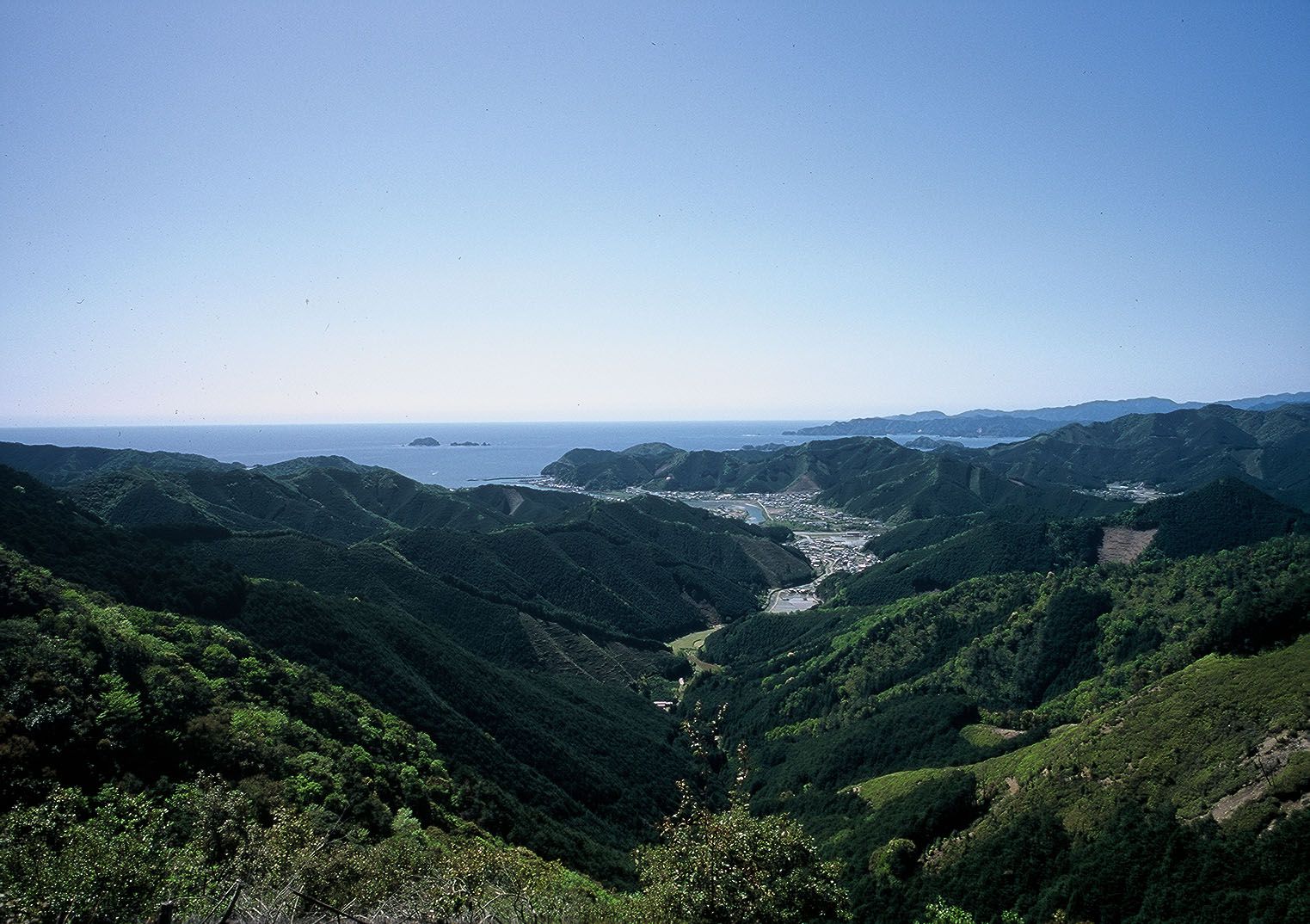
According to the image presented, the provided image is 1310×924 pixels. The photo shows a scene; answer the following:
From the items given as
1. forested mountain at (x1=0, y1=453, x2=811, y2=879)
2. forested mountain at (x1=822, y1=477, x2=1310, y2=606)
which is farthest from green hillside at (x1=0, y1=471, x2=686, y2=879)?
forested mountain at (x1=822, y1=477, x2=1310, y2=606)

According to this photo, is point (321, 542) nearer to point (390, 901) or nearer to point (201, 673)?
point (201, 673)

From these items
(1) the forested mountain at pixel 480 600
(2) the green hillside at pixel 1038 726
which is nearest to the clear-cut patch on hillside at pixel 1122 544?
(2) the green hillside at pixel 1038 726

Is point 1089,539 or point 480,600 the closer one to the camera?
point 480,600

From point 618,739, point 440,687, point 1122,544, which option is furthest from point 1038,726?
point 1122,544

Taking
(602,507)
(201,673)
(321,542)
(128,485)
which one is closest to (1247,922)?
(201,673)

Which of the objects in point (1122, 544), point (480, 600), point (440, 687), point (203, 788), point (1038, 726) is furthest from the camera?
point (1122, 544)

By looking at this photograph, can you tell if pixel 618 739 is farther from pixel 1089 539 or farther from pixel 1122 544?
pixel 1122 544

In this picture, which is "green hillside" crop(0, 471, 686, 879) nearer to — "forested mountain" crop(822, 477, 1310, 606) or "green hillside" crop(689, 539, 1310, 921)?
"green hillside" crop(689, 539, 1310, 921)
